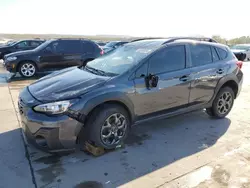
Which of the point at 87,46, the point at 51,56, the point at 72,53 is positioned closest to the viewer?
the point at 51,56

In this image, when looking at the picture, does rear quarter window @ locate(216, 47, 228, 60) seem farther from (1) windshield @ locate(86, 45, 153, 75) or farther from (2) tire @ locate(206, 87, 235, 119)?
(1) windshield @ locate(86, 45, 153, 75)

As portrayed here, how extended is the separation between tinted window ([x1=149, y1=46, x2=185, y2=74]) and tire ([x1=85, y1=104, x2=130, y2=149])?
0.88 metres

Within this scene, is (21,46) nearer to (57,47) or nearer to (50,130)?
(57,47)

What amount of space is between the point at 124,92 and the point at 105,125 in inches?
21.7

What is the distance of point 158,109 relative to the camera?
431 cm

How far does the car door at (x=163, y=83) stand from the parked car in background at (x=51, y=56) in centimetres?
658

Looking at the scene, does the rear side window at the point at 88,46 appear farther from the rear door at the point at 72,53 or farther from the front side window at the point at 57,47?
the front side window at the point at 57,47

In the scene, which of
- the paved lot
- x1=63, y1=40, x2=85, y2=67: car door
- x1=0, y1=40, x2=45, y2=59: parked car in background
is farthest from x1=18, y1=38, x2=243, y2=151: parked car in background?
x1=0, y1=40, x2=45, y2=59: parked car in background

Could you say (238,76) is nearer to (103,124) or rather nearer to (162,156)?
(162,156)

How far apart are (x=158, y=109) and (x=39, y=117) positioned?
1907 mm

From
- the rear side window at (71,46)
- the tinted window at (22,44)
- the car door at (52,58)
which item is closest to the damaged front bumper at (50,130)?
the car door at (52,58)

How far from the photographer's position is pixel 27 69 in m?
10.5

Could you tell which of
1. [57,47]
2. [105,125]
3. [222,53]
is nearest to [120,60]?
[105,125]

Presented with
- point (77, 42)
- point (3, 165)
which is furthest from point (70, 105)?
point (77, 42)
